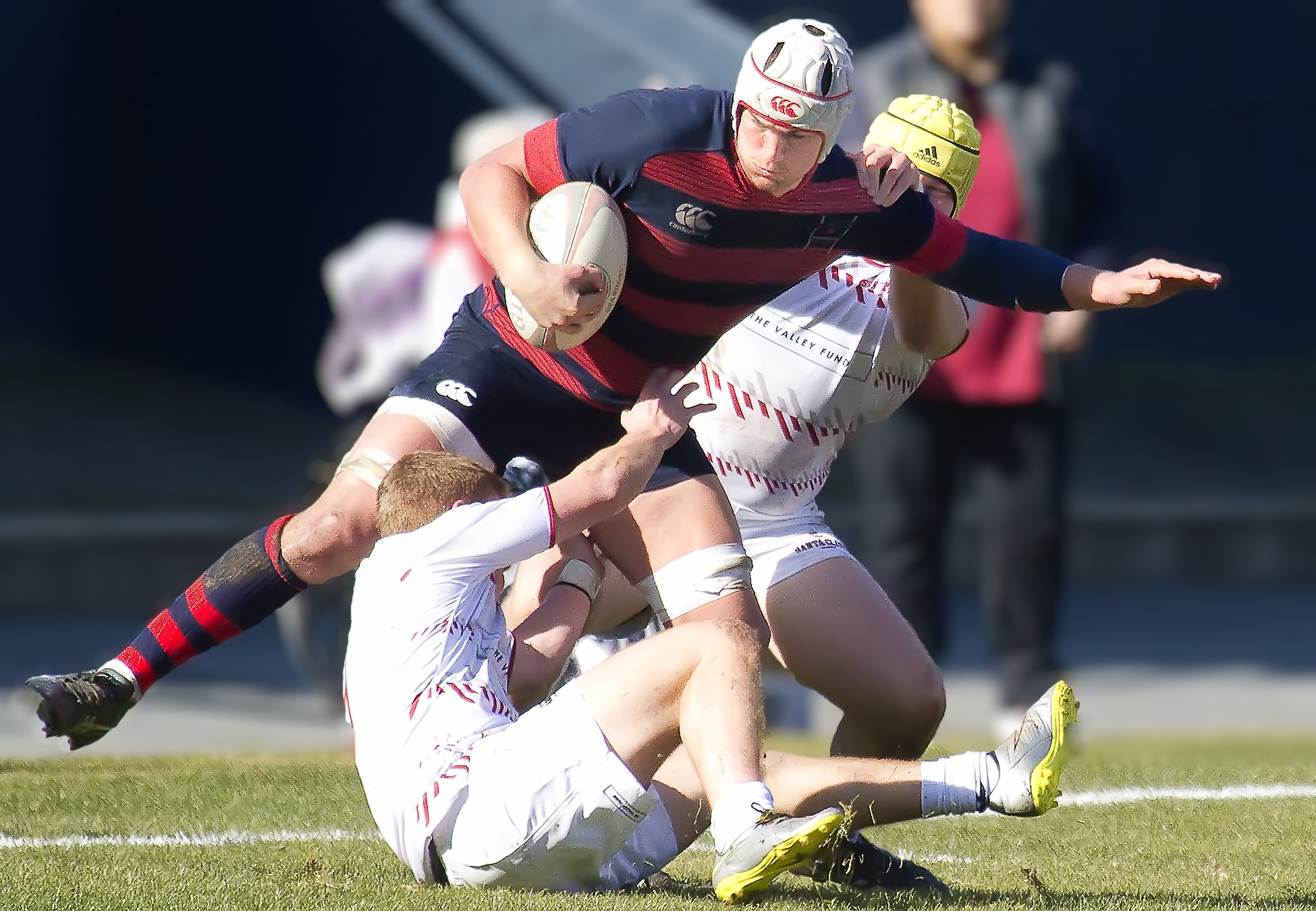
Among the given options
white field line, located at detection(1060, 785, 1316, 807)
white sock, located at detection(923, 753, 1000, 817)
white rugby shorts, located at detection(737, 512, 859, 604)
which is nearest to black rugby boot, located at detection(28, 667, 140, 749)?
white rugby shorts, located at detection(737, 512, 859, 604)

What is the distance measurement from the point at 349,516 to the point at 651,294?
79 centimetres

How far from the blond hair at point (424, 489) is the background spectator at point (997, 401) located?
8.68 feet

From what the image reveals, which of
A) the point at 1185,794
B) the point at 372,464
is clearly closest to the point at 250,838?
the point at 372,464

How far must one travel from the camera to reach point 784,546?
4.64 m

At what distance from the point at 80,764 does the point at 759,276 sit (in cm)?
275

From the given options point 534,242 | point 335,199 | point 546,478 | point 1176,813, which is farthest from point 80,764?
point 335,199

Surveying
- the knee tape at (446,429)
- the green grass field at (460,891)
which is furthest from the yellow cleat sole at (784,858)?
the knee tape at (446,429)

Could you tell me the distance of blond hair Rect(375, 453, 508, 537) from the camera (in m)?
3.67

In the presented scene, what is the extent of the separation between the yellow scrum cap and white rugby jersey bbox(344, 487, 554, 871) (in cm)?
158

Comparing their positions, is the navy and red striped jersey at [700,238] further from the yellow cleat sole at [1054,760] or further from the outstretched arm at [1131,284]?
the yellow cleat sole at [1054,760]

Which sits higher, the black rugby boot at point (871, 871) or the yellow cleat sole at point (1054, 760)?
the yellow cleat sole at point (1054, 760)

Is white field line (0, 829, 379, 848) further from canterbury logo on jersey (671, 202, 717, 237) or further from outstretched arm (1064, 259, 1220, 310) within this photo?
outstretched arm (1064, 259, 1220, 310)

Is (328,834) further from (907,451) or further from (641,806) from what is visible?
(907,451)

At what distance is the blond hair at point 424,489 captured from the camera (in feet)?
12.0
